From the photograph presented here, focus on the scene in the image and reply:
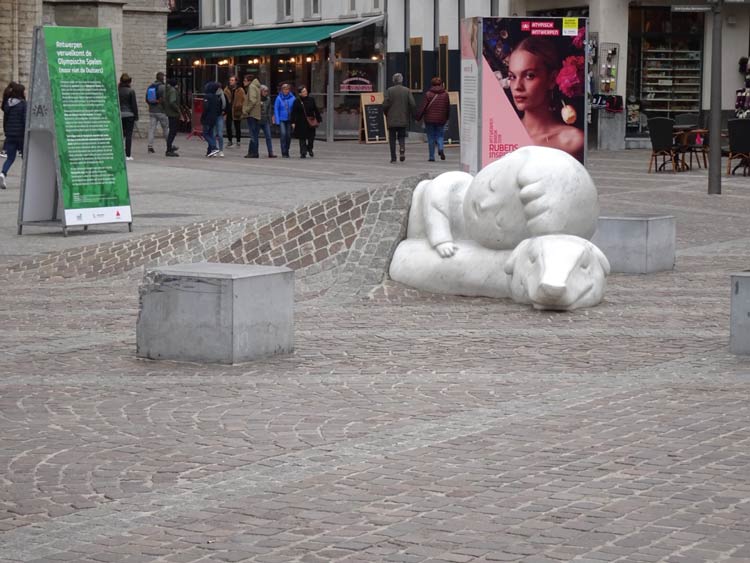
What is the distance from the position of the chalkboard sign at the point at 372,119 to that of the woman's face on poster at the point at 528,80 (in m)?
20.1

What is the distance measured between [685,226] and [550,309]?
7176 millimetres

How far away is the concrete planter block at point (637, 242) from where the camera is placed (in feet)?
45.0

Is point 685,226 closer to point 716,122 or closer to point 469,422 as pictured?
point 716,122

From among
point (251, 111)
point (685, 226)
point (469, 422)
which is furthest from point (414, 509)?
point (251, 111)

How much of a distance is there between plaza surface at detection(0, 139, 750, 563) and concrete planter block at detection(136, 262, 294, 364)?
13 centimetres

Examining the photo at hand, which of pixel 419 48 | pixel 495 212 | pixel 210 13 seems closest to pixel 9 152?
pixel 495 212

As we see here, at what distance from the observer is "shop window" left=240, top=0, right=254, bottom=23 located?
54.2m

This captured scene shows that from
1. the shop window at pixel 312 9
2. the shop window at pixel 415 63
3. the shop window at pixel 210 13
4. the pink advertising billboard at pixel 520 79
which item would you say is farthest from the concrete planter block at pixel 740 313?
the shop window at pixel 210 13

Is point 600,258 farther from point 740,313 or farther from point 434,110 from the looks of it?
point 434,110

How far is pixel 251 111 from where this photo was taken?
3353cm

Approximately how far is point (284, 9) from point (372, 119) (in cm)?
1260

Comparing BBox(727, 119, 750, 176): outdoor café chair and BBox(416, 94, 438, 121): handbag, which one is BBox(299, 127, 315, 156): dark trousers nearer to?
BBox(416, 94, 438, 121): handbag

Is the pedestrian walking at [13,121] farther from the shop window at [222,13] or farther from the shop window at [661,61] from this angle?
the shop window at [222,13]

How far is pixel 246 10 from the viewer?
54.4 metres
